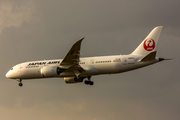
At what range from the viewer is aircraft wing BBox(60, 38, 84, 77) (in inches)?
1467

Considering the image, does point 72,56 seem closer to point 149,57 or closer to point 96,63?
point 96,63

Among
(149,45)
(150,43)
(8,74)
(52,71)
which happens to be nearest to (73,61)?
(52,71)

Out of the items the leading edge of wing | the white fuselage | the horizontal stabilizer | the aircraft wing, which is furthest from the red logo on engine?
the leading edge of wing

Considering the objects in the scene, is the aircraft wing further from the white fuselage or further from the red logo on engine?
the red logo on engine

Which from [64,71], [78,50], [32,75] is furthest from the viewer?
[32,75]

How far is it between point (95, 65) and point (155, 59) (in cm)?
795

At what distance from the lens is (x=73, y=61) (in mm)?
38812

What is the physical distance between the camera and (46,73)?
39188 millimetres

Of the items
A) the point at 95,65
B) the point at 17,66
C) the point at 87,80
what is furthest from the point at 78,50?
the point at 17,66

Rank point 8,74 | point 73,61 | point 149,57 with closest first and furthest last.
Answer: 1. point 149,57
2. point 73,61
3. point 8,74

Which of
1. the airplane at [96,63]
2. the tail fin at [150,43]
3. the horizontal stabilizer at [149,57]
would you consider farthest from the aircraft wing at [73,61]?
the horizontal stabilizer at [149,57]

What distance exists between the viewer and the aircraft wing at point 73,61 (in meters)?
37.3

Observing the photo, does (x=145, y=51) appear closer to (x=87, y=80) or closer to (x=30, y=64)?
(x=87, y=80)

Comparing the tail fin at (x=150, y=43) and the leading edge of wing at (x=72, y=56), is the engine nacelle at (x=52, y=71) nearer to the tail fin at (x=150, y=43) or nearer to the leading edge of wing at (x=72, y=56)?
the leading edge of wing at (x=72, y=56)
